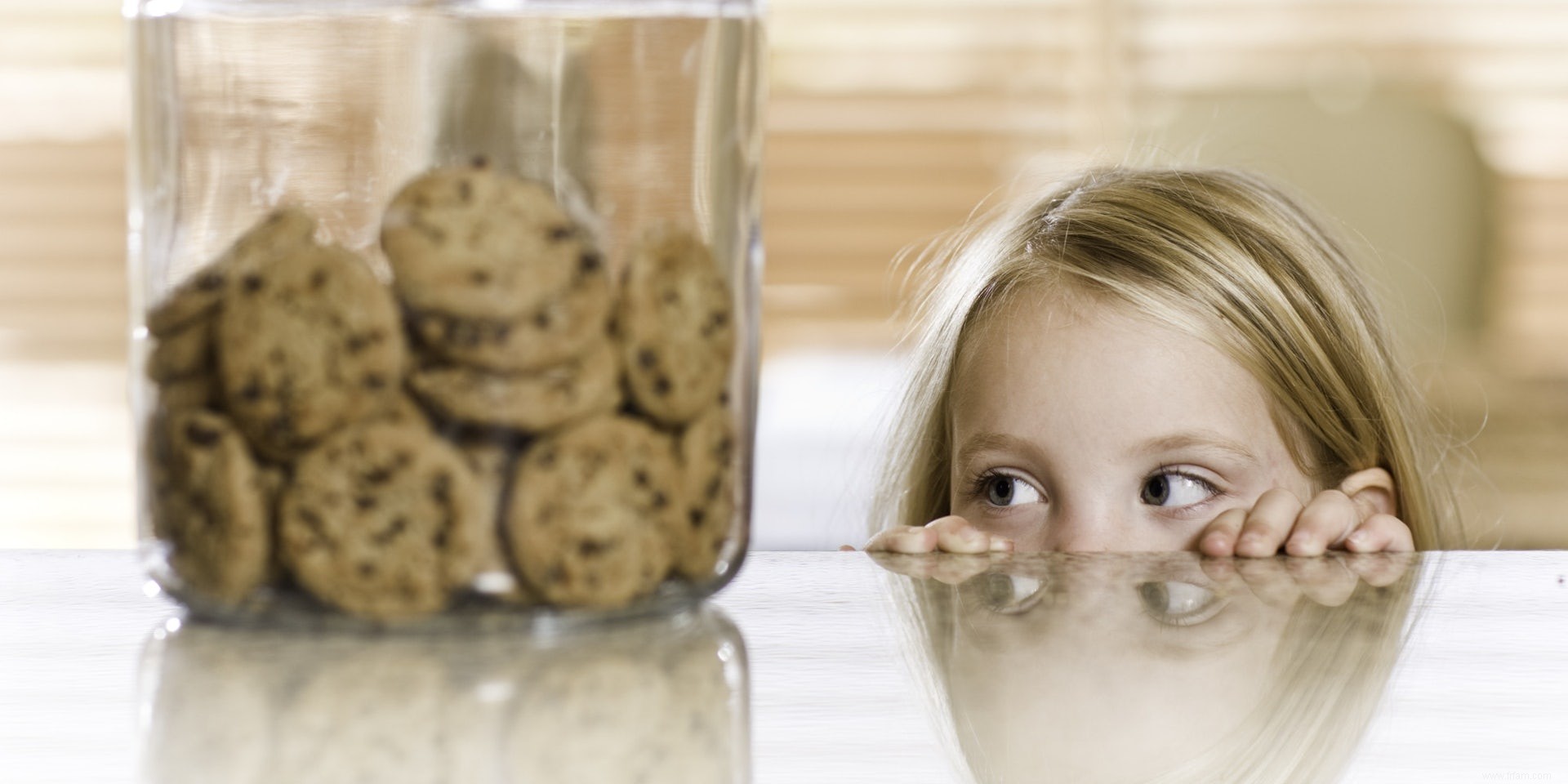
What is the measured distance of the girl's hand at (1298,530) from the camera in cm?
71

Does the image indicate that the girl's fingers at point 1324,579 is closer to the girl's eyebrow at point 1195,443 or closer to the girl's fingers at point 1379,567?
the girl's fingers at point 1379,567

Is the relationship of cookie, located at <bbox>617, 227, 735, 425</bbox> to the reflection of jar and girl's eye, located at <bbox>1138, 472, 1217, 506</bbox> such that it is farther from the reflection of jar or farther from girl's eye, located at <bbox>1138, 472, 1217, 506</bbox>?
girl's eye, located at <bbox>1138, 472, 1217, 506</bbox>

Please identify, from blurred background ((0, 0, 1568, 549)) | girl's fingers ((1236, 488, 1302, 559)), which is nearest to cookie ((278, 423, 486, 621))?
girl's fingers ((1236, 488, 1302, 559))

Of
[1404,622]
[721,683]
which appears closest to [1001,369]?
[1404,622]

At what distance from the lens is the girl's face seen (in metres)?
0.95

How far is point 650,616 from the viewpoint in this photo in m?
0.37

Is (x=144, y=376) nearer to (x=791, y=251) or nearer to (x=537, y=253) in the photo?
(x=537, y=253)

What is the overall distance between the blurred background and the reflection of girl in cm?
212

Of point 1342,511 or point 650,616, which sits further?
point 1342,511

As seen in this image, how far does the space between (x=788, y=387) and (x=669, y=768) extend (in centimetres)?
248

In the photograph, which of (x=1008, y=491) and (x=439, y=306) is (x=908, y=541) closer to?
(x=1008, y=491)

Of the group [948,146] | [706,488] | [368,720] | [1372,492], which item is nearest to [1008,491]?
[1372,492]

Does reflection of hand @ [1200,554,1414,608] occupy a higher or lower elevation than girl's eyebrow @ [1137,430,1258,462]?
higher

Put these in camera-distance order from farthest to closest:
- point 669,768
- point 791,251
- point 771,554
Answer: point 791,251 < point 771,554 < point 669,768
